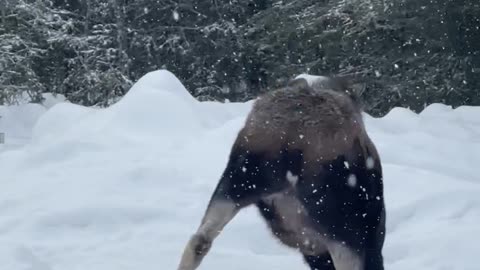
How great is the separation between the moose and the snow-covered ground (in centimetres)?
105

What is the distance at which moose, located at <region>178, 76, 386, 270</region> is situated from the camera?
11.0ft

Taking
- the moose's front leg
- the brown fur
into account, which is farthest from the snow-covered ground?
the brown fur

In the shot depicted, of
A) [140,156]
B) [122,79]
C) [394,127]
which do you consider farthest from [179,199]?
[122,79]

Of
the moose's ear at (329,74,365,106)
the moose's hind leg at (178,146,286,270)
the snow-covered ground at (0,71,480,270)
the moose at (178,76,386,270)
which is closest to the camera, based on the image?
the moose at (178,76,386,270)

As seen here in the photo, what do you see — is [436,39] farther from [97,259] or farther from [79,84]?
[97,259]

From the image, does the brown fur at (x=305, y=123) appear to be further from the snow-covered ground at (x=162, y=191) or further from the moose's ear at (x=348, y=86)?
the snow-covered ground at (x=162, y=191)

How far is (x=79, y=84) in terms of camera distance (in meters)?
18.7

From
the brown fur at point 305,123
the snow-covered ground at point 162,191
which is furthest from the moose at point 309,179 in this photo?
the snow-covered ground at point 162,191

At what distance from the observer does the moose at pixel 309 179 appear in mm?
3342

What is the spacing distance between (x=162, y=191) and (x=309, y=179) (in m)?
3.43

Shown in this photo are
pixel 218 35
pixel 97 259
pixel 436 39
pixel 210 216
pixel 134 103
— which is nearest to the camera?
pixel 210 216

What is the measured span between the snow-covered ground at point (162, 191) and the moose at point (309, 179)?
41.2 inches

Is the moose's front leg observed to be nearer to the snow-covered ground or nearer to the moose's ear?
the moose's ear

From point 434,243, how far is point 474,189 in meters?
1.35
